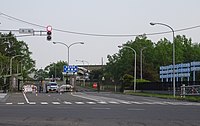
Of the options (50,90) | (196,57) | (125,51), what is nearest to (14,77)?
(50,90)

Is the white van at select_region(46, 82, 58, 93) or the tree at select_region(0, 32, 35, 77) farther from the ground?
the tree at select_region(0, 32, 35, 77)

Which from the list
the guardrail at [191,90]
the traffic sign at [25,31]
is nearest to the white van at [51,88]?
the guardrail at [191,90]

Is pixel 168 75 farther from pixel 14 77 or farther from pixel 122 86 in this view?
pixel 14 77

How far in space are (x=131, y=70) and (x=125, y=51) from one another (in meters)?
15.8

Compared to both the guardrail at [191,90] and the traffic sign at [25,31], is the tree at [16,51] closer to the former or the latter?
the guardrail at [191,90]

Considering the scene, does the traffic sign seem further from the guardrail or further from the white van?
the white van

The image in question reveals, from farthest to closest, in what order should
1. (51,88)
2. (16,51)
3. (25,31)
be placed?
(16,51), (51,88), (25,31)

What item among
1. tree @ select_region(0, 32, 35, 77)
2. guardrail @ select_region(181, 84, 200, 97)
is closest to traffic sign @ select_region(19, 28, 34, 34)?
guardrail @ select_region(181, 84, 200, 97)

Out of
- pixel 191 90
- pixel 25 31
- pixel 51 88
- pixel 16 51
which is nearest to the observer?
pixel 25 31

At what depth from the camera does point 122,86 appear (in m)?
88.1

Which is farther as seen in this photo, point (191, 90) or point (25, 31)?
point (191, 90)

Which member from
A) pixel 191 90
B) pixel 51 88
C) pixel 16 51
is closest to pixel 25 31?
pixel 191 90

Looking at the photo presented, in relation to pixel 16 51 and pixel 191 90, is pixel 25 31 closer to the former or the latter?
pixel 191 90

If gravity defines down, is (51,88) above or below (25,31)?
below
